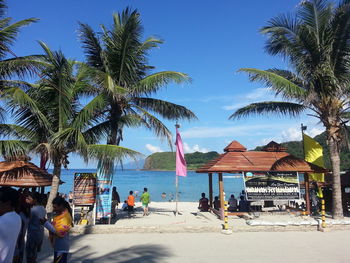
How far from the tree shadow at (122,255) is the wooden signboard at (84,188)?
2517 mm

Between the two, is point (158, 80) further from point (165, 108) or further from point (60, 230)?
point (60, 230)

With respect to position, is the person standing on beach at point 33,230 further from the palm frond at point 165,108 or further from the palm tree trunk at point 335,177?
the palm tree trunk at point 335,177

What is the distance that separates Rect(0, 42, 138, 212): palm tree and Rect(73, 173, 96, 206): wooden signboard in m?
0.73

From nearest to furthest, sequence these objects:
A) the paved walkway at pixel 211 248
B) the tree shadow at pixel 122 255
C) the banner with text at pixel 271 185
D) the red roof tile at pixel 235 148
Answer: the tree shadow at pixel 122 255, the paved walkway at pixel 211 248, the banner with text at pixel 271 185, the red roof tile at pixel 235 148

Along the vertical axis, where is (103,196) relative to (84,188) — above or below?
below

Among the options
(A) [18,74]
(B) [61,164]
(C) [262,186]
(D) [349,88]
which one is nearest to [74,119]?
(B) [61,164]

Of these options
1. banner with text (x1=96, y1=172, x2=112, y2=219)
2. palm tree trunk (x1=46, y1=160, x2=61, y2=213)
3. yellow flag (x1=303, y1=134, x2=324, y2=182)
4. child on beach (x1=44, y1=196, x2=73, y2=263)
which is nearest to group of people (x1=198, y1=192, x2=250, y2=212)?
yellow flag (x1=303, y1=134, x2=324, y2=182)

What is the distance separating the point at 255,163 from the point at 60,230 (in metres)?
10.2

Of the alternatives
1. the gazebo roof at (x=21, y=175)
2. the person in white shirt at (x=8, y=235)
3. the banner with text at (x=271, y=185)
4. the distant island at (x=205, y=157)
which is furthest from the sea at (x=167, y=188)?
the person in white shirt at (x=8, y=235)

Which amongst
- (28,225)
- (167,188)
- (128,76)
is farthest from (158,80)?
(167,188)

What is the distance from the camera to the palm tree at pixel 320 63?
36.9 feet

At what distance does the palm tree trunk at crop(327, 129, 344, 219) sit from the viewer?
11406mm

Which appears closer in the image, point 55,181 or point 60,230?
point 60,230

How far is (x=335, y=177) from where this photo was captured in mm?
11562
